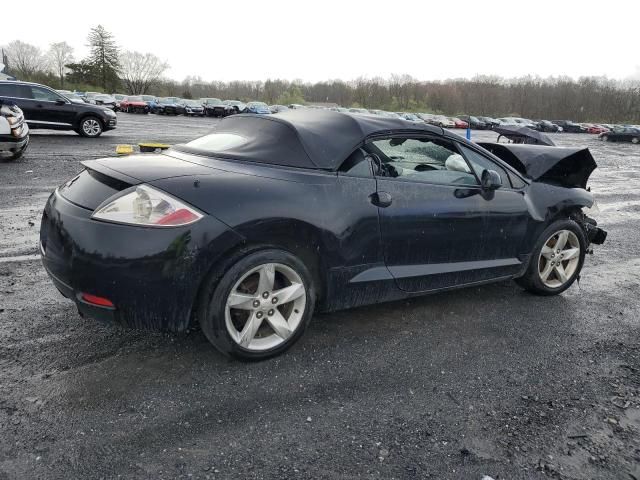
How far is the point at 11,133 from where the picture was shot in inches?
392

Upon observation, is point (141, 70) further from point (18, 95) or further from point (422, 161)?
point (422, 161)

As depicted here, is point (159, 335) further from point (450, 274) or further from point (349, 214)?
point (450, 274)

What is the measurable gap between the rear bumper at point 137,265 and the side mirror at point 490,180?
82.3 inches

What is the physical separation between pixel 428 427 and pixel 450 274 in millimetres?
1474

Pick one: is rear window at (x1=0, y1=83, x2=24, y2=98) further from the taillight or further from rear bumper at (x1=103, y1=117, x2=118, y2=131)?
the taillight

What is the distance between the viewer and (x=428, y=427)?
2521 millimetres

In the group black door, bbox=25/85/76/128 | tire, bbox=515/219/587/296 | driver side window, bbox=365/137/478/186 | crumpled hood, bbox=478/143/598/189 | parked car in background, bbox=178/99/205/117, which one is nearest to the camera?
driver side window, bbox=365/137/478/186

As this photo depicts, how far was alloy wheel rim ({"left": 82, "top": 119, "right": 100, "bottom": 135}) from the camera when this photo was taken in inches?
636

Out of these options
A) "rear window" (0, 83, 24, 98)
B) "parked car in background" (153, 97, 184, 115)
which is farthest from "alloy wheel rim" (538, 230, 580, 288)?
"parked car in background" (153, 97, 184, 115)

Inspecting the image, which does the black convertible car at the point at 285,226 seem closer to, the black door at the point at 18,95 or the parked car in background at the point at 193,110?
the black door at the point at 18,95

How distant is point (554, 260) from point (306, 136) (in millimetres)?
2624

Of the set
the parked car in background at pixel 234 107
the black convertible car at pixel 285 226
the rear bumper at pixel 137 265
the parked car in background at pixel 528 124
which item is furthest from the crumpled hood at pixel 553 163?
the parked car in background at pixel 528 124

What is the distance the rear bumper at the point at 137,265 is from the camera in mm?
2572

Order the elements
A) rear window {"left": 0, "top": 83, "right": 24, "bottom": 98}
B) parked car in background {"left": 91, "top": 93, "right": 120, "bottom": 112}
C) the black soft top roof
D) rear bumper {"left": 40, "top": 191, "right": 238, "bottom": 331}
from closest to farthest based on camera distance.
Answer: rear bumper {"left": 40, "top": 191, "right": 238, "bottom": 331}
the black soft top roof
rear window {"left": 0, "top": 83, "right": 24, "bottom": 98}
parked car in background {"left": 91, "top": 93, "right": 120, "bottom": 112}
